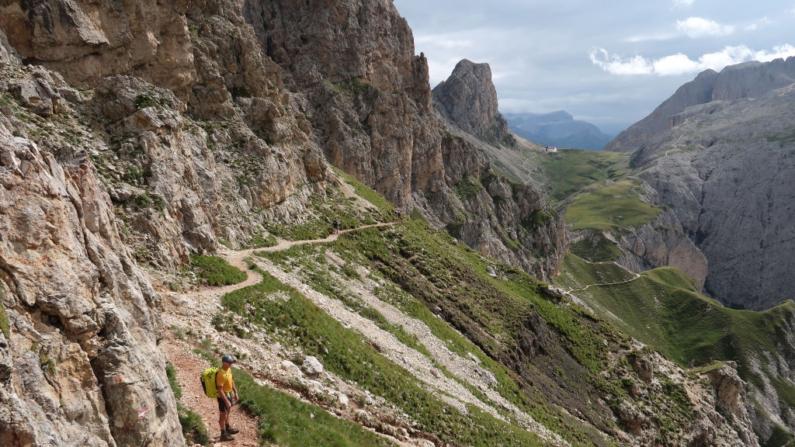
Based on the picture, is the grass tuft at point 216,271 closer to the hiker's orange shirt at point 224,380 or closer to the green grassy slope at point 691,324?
the hiker's orange shirt at point 224,380

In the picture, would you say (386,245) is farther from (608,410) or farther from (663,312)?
(663,312)

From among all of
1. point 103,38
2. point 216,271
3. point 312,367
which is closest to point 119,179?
point 216,271

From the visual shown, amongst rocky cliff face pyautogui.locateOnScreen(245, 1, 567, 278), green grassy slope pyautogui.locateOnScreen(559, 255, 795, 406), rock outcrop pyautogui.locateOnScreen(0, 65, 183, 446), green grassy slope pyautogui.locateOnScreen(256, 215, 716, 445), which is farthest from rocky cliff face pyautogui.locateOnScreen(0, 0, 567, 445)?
green grassy slope pyautogui.locateOnScreen(559, 255, 795, 406)

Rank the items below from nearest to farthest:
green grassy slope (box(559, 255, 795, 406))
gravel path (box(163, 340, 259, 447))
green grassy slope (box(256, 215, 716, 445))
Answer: gravel path (box(163, 340, 259, 447)) < green grassy slope (box(256, 215, 716, 445)) < green grassy slope (box(559, 255, 795, 406))

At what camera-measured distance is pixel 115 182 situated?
86.2 ft

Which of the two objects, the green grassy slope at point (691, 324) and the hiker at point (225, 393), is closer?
the hiker at point (225, 393)

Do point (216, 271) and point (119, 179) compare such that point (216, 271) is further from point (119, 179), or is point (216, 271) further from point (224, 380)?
point (224, 380)

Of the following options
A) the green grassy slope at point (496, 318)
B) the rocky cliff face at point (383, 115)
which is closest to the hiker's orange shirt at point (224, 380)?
the green grassy slope at point (496, 318)

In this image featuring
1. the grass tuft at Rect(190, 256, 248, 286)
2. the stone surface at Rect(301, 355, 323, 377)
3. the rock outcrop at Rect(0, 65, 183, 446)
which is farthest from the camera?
the grass tuft at Rect(190, 256, 248, 286)

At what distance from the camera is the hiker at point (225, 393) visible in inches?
508

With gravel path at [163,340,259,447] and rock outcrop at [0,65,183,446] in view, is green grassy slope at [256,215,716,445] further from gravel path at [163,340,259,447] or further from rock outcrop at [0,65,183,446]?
rock outcrop at [0,65,183,446]

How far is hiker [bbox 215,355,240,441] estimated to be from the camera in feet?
42.3

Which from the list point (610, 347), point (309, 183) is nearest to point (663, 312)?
point (610, 347)

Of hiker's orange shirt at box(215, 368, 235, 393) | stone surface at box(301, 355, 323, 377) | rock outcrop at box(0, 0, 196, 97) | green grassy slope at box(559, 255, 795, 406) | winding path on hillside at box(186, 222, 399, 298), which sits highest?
rock outcrop at box(0, 0, 196, 97)
